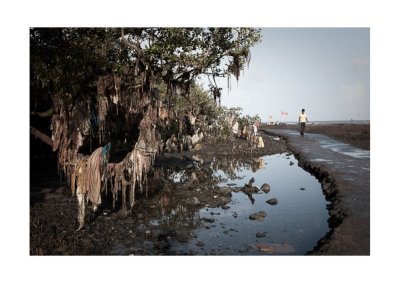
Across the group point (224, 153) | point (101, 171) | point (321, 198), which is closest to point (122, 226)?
point (101, 171)

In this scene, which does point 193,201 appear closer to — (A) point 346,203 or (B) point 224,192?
(B) point 224,192

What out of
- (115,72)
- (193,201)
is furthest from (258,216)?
(115,72)

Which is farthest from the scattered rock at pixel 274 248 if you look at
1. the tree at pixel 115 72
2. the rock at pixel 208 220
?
the tree at pixel 115 72

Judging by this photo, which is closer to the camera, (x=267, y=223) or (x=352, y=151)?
(x=267, y=223)

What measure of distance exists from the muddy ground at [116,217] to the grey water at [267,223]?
563mm

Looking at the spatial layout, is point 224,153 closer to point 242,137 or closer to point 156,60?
point 242,137

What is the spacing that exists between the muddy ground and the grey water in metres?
0.56

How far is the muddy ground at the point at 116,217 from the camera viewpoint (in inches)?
344

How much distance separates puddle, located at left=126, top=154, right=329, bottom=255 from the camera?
29.5ft

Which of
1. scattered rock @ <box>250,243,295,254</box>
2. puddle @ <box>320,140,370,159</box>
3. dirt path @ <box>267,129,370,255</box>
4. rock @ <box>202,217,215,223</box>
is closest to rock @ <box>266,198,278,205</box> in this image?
dirt path @ <box>267,129,370,255</box>

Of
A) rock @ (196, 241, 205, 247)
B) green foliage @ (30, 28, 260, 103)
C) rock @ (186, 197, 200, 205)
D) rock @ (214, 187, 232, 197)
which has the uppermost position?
green foliage @ (30, 28, 260, 103)

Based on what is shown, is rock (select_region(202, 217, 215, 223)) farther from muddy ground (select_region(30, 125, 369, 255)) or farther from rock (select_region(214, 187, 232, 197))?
rock (select_region(214, 187, 232, 197))

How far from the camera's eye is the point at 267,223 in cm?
1100

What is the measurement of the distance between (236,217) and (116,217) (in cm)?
450
